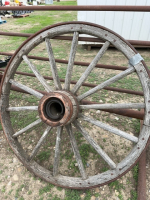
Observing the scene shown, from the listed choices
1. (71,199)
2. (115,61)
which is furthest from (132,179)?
(115,61)

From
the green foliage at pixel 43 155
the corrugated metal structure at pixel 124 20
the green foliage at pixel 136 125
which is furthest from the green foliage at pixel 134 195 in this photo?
the corrugated metal structure at pixel 124 20

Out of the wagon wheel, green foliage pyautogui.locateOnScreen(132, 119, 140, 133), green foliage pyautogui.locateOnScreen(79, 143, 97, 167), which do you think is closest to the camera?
the wagon wheel

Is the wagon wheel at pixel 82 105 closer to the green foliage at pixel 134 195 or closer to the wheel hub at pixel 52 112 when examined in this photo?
the wheel hub at pixel 52 112

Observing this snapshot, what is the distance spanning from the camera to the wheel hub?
4.86 feet

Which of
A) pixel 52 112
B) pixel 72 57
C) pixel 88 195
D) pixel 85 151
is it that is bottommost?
pixel 88 195

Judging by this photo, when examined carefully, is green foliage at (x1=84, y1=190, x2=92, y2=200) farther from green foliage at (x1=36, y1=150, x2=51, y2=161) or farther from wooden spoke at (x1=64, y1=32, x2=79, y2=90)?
wooden spoke at (x1=64, y1=32, x2=79, y2=90)

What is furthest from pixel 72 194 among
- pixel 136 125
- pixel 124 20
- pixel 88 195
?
pixel 124 20

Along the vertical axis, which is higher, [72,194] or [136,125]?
[136,125]

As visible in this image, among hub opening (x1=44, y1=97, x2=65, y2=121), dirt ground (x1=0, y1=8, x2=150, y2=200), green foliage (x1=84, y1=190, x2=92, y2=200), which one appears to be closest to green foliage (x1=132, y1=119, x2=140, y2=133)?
dirt ground (x1=0, y1=8, x2=150, y2=200)

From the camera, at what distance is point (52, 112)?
1607mm

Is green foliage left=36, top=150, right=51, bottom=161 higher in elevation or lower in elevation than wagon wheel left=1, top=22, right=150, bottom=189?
lower

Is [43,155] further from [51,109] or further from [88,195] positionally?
[51,109]

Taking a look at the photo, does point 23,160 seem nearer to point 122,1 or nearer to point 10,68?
point 10,68

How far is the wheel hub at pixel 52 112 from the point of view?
58.3 inches
